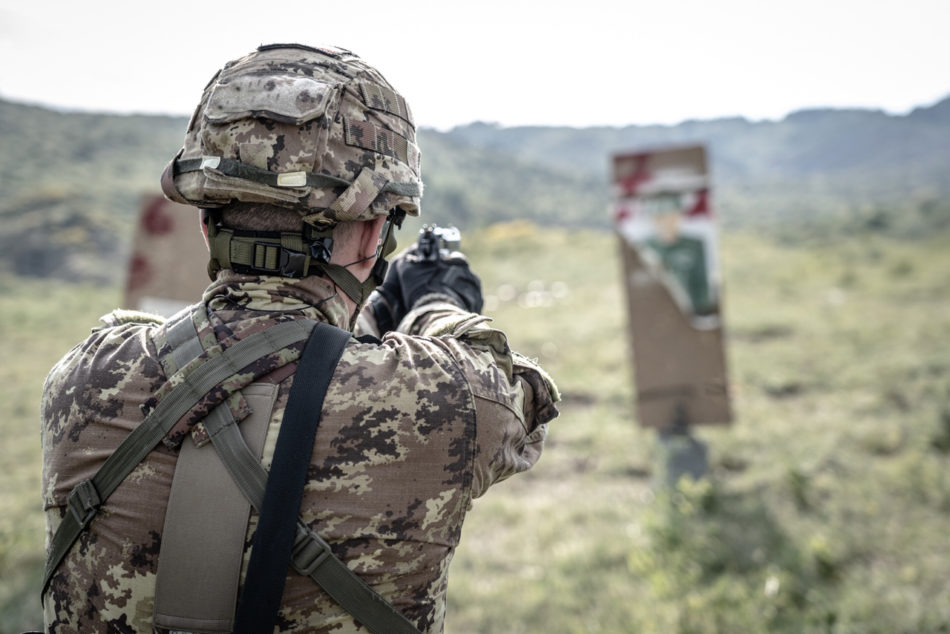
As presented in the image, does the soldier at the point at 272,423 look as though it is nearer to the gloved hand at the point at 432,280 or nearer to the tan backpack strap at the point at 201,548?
the tan backpack strap at the point at 201,548

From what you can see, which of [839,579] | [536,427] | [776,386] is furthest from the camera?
[776,386]

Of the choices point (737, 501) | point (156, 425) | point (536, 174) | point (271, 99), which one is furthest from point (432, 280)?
point (536, 174)

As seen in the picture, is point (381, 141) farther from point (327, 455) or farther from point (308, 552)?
point (308, 552)

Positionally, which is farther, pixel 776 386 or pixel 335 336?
pixel 776 386

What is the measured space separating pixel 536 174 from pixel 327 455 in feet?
206

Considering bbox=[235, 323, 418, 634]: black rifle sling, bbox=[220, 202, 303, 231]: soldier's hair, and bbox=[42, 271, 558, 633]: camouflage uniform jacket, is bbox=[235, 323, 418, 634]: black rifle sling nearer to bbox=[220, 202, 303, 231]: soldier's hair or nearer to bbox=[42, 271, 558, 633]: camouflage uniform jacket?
bbox=[42, 271, 558, 633]: camouflage uniform jacket

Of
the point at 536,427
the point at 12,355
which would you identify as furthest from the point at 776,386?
the point at 12,355

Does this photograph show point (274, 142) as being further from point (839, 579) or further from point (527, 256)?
point (527, 256)

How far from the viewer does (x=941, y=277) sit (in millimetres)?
13195

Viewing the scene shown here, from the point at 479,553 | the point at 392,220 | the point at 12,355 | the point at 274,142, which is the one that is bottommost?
the point at 479,553

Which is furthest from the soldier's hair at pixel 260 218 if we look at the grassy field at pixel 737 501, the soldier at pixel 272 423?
the grassy field at pixel 737 501

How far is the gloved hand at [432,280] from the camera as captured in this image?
194 cm

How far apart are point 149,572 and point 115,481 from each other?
0.60 ft

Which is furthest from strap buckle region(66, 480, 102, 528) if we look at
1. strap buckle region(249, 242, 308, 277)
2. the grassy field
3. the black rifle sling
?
the grassy field
